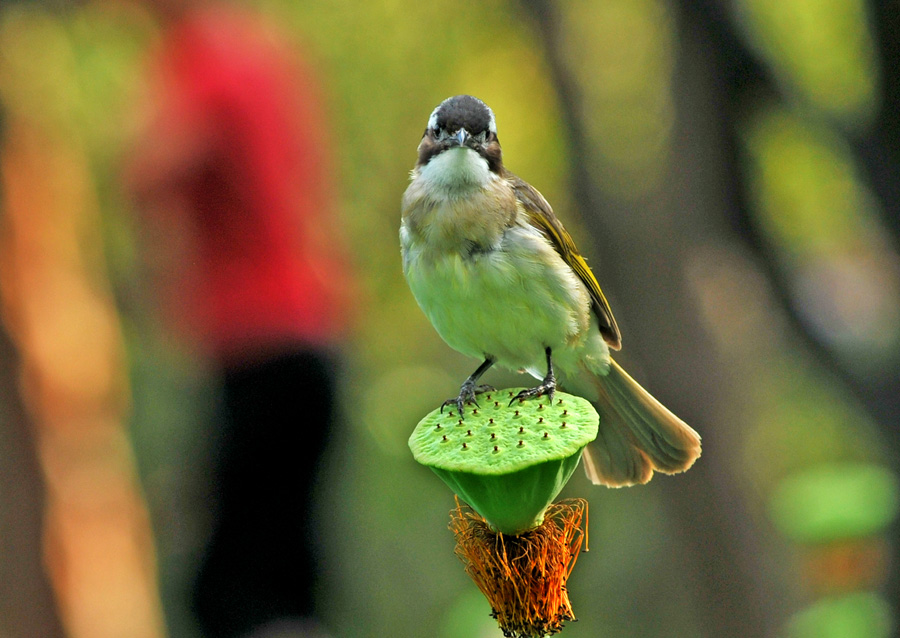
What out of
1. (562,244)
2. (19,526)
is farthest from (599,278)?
(562,244)

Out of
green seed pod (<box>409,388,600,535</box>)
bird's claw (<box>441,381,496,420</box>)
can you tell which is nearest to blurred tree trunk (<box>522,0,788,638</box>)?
bird's claw (<box>441,381,496,420</box>)

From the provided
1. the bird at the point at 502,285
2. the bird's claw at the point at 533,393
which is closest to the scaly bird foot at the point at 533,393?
the bird's claw at the point at 533,393

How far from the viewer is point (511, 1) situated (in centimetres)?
822

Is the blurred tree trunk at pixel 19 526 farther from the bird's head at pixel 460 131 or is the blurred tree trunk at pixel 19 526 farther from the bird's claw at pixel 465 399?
the bird's claw at pixel 465 399

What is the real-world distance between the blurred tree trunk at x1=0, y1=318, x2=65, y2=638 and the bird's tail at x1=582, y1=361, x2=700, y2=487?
4.69 m

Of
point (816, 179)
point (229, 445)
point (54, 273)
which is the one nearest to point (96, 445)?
point (54, 273)

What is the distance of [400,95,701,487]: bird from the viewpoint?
8.20ft

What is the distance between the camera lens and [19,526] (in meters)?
6.10

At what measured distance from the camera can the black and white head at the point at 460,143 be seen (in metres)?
2.66

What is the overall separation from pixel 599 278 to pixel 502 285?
5.39 m

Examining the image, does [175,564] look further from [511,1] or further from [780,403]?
[780,403]

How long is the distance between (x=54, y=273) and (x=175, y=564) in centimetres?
281

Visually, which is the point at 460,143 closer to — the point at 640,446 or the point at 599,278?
the point at 640,446

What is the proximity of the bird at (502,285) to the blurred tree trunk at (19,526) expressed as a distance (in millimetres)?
4366
